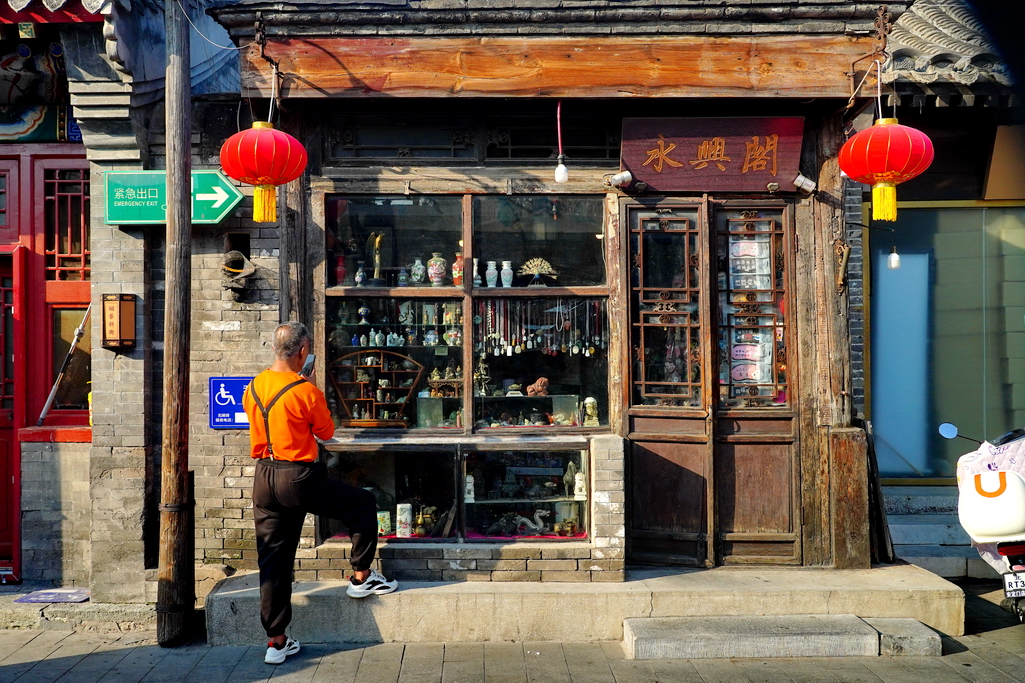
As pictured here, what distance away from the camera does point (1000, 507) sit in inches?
216

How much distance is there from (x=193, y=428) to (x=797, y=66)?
19.2 ft

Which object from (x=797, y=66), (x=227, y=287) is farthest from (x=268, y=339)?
(x=797, y=66)

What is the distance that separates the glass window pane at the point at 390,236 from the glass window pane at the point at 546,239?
0.30m

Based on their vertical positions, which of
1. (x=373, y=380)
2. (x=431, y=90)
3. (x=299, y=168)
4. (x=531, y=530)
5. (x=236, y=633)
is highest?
(x=431, y=90)

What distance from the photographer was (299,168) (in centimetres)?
580

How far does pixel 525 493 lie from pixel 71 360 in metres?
4.45

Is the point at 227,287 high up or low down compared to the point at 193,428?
up

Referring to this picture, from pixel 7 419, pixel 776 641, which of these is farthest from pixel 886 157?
pixel 7 419

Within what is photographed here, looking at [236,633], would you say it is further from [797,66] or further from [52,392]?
[797,66]

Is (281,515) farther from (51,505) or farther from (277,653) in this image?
(51,505)

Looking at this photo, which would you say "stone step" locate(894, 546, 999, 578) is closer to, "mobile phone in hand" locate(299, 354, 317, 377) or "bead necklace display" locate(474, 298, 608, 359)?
"bead necklace display" locate(474, 298, 608, 359)

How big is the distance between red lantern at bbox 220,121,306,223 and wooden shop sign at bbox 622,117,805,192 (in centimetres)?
277

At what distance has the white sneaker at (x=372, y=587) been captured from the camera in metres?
5.88

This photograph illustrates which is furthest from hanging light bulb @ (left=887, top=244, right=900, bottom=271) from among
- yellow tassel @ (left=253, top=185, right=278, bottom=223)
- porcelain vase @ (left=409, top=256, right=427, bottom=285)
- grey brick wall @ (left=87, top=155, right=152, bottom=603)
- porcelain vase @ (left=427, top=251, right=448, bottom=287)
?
grey brick wall @ (left=87, top=155, right=152, bottom=603)
